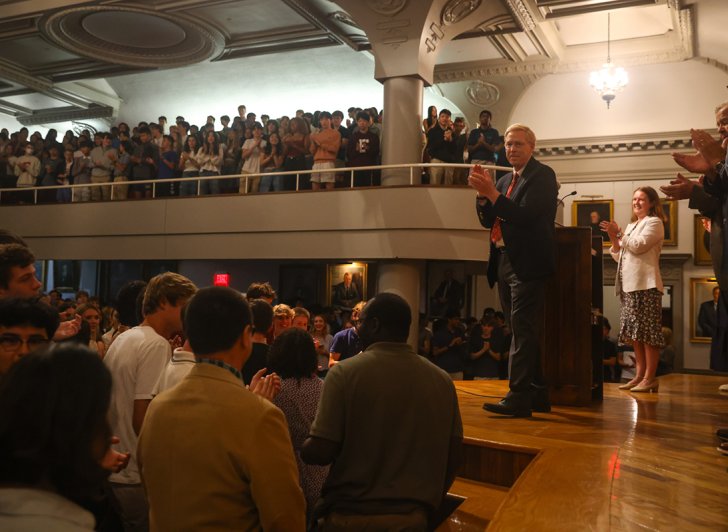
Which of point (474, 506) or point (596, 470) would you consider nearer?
point (596, 470)

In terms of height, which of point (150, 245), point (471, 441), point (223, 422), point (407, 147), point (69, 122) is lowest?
point (471, 441)

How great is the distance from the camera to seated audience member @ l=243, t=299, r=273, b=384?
3.67 m

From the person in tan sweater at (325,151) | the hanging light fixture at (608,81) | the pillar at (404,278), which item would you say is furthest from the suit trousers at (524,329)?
the hanging light fixture at (608,81)

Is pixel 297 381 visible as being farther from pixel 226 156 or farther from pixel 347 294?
pixel 347 294

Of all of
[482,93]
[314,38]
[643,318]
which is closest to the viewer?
[643,318]

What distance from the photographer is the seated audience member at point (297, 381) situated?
312cm

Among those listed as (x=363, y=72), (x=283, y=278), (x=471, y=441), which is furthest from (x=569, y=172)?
(x=471, y=441)

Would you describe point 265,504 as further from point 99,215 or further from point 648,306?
point 99,215

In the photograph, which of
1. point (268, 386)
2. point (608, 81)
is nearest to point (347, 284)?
point (608, 81)

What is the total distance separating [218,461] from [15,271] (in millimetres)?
1548

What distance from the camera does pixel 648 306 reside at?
524 centimetres

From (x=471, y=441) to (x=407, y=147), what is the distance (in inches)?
309

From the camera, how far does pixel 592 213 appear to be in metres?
14.0

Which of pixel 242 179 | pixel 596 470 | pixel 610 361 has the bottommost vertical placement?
pixel 610 361
